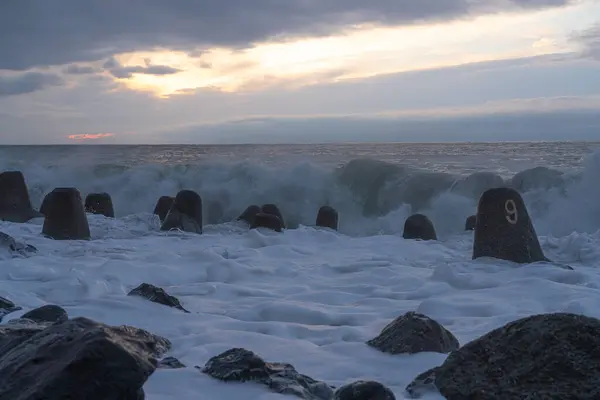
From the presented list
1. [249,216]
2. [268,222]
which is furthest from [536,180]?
[268,222]

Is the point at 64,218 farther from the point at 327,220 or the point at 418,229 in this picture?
the point at 418,229

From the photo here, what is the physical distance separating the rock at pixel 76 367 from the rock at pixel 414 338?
151 centimetres

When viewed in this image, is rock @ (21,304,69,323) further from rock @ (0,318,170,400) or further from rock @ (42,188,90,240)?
rock @ (42,188,90,240)

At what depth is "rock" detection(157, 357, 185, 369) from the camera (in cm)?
278

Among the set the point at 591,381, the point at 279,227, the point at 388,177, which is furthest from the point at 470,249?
the point at 388,177

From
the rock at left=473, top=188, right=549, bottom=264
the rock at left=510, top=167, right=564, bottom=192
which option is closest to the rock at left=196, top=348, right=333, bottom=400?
the rock at left=473, top=188, right=549, bottom=264

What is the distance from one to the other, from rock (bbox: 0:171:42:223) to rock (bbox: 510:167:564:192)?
11.0 meters

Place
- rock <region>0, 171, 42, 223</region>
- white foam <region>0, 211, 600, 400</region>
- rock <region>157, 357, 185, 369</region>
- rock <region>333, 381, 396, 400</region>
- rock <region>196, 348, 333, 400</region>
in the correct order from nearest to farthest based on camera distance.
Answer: rock <region>333, 381, 396, 400</region> < rock <region>196, 348, 333, 400</region> < rock <region>157, 357, 185, 369</region> < white foam <region>0, 211, 600, 400</region> < rock <region>0, 171, 42, 223</region>

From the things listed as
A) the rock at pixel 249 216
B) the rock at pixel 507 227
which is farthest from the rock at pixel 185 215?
the rock at pixel 507 227

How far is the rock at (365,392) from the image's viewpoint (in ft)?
7.93

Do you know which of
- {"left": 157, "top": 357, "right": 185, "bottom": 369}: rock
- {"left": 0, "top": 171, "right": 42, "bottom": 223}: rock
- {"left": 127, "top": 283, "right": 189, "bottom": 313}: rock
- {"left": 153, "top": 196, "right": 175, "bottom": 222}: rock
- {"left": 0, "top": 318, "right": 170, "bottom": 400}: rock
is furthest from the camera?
{"left": 153, "top": 196, "right": 175, "bottom": 222}: rock

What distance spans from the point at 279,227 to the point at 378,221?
6.69 meters

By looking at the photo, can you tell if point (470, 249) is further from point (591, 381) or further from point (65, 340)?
point (65, 340)

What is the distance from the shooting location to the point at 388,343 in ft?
10.7
